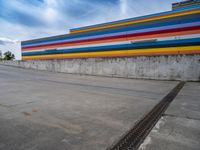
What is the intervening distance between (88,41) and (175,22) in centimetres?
956

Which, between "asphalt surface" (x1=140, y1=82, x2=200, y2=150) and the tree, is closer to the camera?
"asphalt surface" (x1=140, y1=82, x2=200, y2=150)

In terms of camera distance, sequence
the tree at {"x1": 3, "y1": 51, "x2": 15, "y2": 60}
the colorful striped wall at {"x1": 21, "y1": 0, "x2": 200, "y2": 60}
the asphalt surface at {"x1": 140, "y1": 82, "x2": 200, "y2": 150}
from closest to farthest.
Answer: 1. the asphalt surface at {"x1": 140, "y1": 82, "x2": 200, "y2": 150}
2. the colorful striped wall at {"x1": 21, "y1": 0, "x2": 200, "y2": 60}
3. the tree at {"x1": 3, "y1": 51, "x2": 15, "y2": 60}

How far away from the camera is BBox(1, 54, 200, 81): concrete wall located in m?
8.95

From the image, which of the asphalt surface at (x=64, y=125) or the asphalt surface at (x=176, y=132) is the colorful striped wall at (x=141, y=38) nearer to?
the asphalt surface at (x=176, y=132)

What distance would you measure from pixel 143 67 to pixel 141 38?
11.6 feet

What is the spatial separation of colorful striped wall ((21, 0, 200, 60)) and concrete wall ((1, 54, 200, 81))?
4.56ft

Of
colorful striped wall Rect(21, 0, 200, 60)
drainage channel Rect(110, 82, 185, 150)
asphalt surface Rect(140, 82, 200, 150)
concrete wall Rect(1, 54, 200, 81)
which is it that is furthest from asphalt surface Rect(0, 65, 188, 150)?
colorful striped wall Rect(21, 0, 200, 60)

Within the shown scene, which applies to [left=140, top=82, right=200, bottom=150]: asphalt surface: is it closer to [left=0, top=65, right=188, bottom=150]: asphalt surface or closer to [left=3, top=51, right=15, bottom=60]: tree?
[left=0, top=65, right=188, bottom=150]: asphalt surface

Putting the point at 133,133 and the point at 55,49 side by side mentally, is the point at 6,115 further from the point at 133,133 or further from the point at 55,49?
the point at 55,49

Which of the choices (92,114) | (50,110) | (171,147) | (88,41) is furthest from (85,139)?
(88,41)

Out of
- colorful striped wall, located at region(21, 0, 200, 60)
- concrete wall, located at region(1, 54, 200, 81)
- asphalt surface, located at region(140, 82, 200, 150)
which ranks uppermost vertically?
colorful striped wall, located at region(21, 0, 200, 60)

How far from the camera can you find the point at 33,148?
6.04 ft

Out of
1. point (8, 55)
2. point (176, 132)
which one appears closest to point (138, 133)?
point (176, 132)

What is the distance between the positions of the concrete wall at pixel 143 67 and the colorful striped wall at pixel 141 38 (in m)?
1.39
